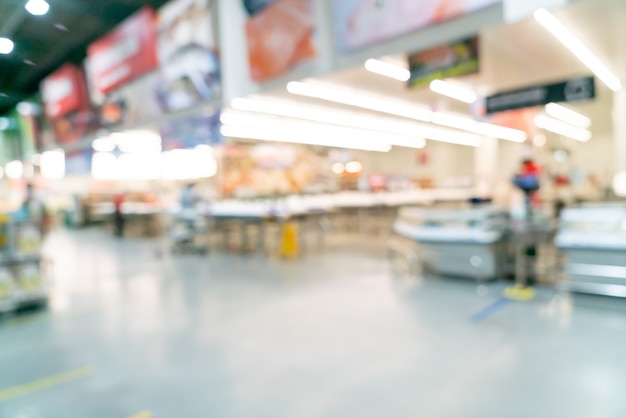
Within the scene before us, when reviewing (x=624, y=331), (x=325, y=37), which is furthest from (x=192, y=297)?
(x=624, y=331)

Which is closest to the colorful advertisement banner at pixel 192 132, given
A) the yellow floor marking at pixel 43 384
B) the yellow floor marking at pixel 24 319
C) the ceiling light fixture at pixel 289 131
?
the ceiling light fixture at pixel 289 131

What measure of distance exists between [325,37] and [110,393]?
5.04 metres

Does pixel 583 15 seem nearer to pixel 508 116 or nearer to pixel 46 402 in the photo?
pixel 508 116

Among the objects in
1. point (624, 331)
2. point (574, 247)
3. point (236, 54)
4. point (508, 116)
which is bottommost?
point (624, 331)

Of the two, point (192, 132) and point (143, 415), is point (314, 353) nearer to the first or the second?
point (143, 415)

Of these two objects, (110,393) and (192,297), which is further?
(192,297)

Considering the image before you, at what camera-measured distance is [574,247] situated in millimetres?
4438

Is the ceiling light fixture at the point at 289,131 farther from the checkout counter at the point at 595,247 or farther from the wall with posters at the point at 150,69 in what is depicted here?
the checkout counter at the point at 595,247

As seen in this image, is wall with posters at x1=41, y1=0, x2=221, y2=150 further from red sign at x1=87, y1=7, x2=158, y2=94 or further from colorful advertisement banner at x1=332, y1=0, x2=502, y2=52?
Answer: colorful advertisement banner at x1=332, y1=0, x2=502, y2=52

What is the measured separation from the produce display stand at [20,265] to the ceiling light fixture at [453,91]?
774 centimetres

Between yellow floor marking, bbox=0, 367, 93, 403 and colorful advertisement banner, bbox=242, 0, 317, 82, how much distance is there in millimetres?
4797

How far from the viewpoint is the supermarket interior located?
2557 mm

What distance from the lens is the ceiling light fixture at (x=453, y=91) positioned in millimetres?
8430

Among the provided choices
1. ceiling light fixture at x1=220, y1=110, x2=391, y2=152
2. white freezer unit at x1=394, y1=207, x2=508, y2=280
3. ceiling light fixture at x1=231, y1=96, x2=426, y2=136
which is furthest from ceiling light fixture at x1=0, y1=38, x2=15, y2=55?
ceiling light fixture at x1=220, y1=110, x2=391, y2=152
